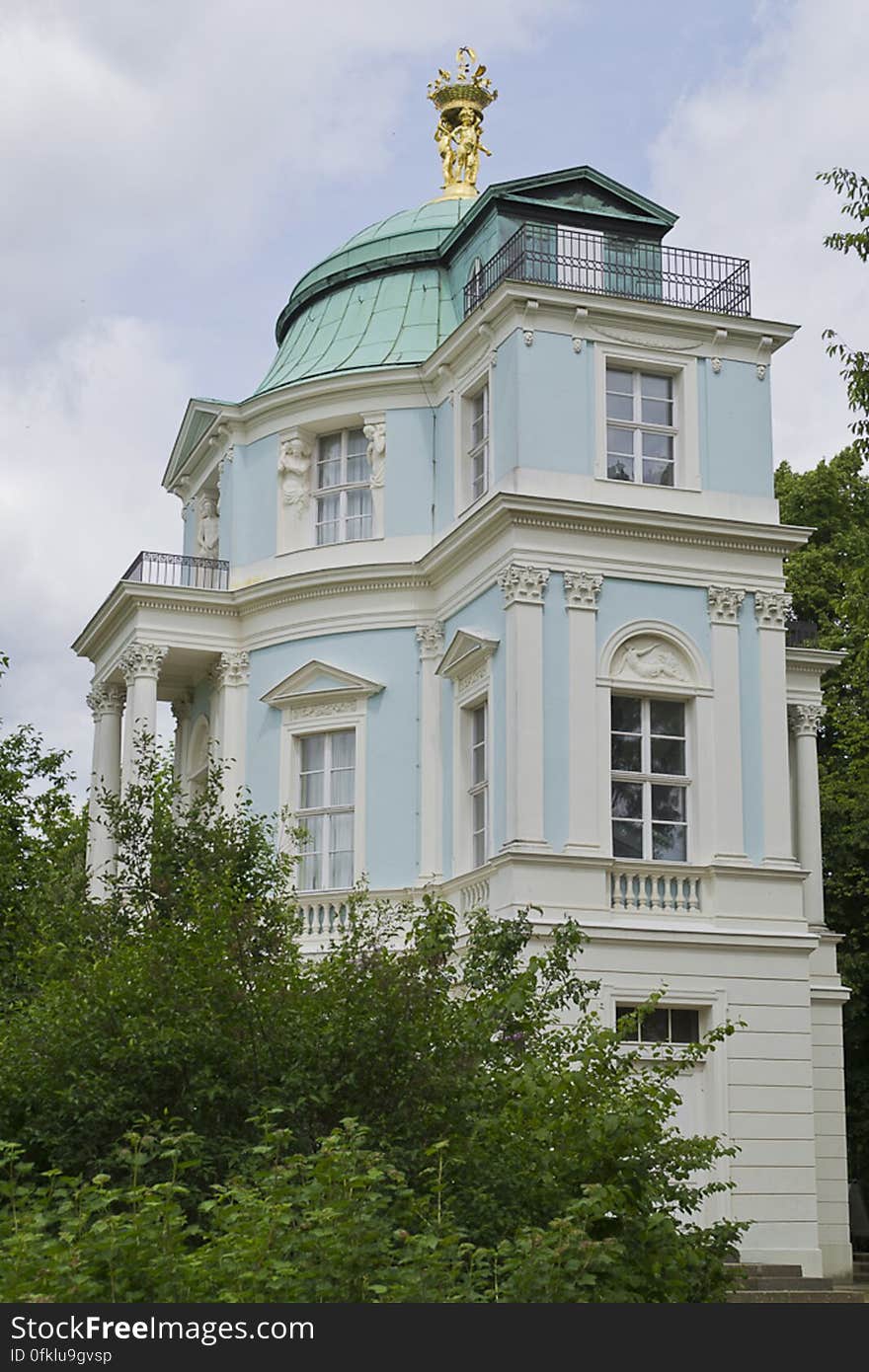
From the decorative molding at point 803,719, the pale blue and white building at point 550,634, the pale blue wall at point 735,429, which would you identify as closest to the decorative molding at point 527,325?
the pale blue and white building at point 550,634

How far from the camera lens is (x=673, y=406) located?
1044 inches

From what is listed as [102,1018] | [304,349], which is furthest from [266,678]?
[102,1018]

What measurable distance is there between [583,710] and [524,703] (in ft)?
2.71

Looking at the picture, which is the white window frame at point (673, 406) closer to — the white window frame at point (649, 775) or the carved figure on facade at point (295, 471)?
the white window frame at point (649, 775)

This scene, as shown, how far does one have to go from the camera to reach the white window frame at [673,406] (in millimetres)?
25703

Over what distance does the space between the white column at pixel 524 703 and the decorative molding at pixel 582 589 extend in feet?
1.07

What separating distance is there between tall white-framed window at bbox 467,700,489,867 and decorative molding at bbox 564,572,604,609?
1810 millimetres

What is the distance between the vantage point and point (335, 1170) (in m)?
10.5

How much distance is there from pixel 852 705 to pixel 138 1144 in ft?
89.8

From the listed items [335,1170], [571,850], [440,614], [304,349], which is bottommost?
[335,1170]

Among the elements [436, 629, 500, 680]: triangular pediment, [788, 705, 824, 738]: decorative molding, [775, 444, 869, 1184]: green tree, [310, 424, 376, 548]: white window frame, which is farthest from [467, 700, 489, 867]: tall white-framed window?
[775, 444, 869, 1184]: green tree

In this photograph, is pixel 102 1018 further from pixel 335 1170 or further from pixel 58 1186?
pixel 335 1170

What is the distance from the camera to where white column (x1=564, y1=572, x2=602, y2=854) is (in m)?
24.1

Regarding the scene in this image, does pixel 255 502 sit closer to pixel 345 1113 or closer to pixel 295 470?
pixel 295 470
